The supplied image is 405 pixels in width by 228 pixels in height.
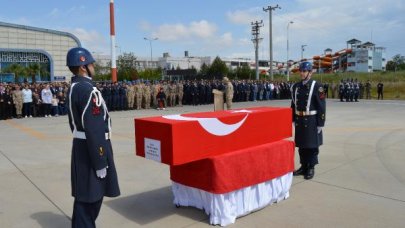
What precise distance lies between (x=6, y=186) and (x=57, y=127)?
752cm

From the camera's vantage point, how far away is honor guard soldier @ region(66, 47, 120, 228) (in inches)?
125

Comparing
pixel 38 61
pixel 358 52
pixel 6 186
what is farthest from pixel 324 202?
pixel 358 52

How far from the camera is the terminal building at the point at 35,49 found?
155 feet

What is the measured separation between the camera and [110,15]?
20625 millimetres

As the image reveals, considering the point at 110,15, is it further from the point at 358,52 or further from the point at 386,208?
the point at 358,52

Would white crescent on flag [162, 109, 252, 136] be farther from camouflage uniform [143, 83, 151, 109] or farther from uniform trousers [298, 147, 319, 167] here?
camouflage uniform [143, 83, 151, 109]

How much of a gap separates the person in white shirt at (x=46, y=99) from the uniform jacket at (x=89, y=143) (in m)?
15.1

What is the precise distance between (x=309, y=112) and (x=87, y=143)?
12.4 feet

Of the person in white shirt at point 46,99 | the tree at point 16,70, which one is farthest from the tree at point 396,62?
the person in white shirt at point 46,99

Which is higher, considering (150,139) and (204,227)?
(150,139)

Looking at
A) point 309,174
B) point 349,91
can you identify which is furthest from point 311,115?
point 349,91

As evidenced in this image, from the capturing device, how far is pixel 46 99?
56.6 ft

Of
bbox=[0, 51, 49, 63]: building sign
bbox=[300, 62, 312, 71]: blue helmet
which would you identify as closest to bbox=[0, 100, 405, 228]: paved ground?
bbox=[300, 62, 312, 71]: blue helmet

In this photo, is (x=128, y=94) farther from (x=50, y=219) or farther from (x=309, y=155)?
(x=50, y=219)
